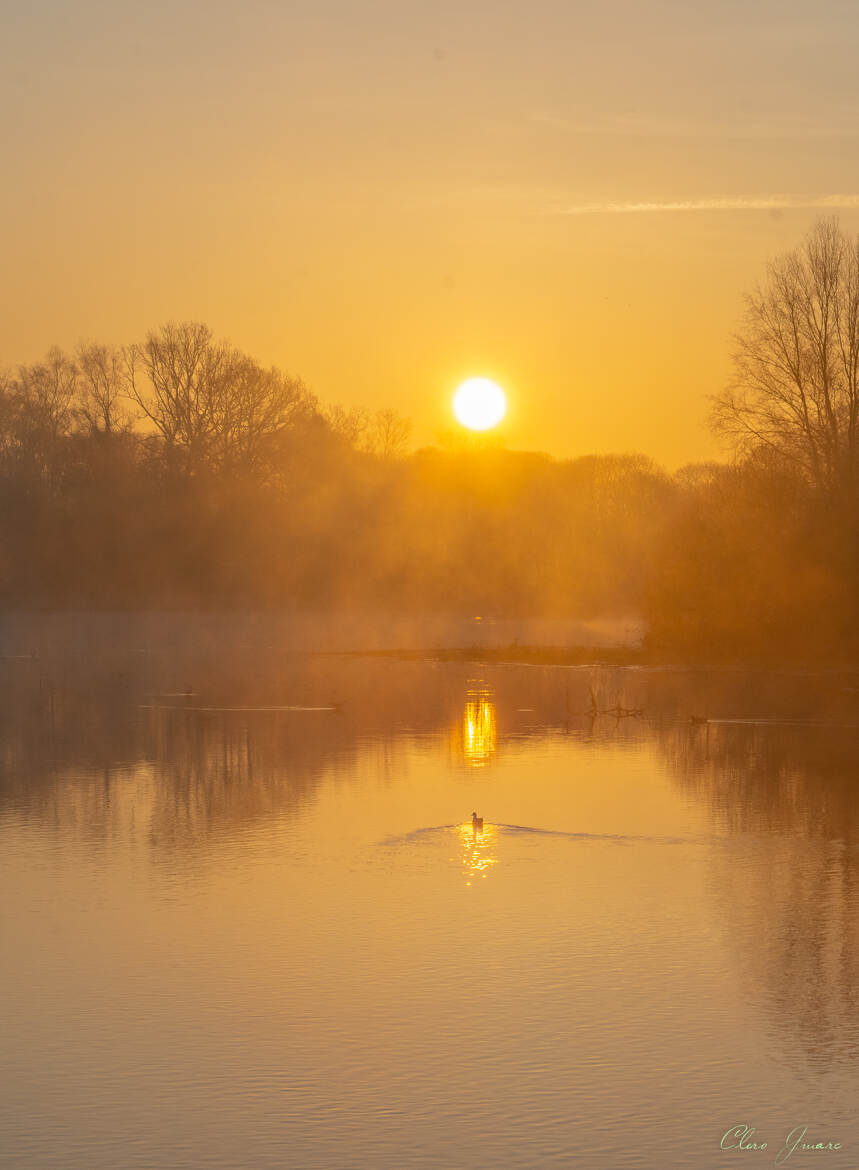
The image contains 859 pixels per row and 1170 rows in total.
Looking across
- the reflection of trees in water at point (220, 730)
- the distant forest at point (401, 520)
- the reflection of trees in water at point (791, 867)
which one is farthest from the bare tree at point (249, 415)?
the reflection of trees in water at point (791, 867)

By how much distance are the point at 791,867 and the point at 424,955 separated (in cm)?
454

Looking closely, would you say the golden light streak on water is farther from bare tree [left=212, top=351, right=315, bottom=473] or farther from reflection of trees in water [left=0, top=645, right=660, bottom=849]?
bare tree [left=212, top=351, right=315, bottom=473]

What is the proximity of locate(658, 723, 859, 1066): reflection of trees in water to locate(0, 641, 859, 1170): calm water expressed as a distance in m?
0.04

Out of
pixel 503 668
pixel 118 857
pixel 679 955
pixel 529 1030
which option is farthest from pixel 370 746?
pixel 503 668

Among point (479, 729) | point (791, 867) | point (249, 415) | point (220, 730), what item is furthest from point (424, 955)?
point (249, 415)

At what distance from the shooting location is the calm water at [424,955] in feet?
24.1

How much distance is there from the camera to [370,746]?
22500mm

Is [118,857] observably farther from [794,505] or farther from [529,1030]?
[794,505]

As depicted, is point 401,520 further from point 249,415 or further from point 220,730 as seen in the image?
point 220,730

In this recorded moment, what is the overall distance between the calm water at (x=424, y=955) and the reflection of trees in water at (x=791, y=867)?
0.04m

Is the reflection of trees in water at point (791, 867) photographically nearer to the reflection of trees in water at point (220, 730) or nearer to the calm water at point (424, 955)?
the calm water at point (424, 955)

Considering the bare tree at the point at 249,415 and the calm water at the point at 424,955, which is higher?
the bare tree at the point at 249,415

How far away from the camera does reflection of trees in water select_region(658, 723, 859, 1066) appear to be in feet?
30.9

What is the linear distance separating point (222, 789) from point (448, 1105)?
10.8 m
